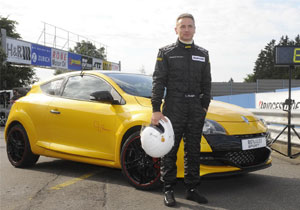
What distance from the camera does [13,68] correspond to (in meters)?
43.5

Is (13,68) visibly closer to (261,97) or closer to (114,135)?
(261,97)

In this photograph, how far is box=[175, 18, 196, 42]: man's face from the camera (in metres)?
3.67

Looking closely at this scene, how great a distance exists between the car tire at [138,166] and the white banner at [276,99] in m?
7.13

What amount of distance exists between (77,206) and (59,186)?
896 mm

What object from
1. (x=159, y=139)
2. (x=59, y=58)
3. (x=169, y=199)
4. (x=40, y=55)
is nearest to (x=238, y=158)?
(x=169, y=199)

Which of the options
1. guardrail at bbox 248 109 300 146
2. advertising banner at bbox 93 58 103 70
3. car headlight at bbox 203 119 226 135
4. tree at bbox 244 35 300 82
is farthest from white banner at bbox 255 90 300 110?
tree at bbox 244 35 300 82

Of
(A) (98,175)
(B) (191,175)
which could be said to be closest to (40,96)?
(A) (98,175)

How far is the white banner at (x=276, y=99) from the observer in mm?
10078

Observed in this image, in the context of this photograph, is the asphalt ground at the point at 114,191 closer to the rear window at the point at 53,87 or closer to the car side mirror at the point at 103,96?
the car side mirror at the point at 103,96

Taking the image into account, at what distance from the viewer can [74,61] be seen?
1181 inches

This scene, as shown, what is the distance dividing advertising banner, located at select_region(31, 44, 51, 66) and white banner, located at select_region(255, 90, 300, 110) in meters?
16.1

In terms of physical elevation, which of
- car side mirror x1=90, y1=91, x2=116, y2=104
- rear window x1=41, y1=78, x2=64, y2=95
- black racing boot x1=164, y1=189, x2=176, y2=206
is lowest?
black racing boot x1=164, y1=189, x2=176, y2=206

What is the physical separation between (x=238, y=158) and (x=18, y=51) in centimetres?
2141

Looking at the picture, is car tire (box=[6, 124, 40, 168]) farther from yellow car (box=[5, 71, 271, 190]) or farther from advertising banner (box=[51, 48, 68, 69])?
advertising banner (box=[51, 48, 68, 69])
